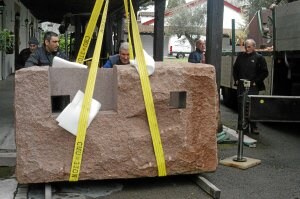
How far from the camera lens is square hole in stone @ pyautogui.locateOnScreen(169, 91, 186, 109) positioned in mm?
5434

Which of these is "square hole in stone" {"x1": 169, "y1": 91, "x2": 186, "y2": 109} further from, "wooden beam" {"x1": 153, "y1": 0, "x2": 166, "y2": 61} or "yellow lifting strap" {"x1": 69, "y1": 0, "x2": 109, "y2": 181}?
"wooden beam" {"x1": 153, "y1": 0, "x2": 166, "y2": 61}

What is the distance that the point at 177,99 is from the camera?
5477mm

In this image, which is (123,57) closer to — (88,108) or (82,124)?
(88,108)

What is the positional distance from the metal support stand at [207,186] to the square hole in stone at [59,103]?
1.67m

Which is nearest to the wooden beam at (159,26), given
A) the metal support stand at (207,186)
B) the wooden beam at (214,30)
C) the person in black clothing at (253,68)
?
the person in black clothing at (253,68)

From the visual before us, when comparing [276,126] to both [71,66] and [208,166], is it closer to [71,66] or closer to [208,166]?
[208,166]

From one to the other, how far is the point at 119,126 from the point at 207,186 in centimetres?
112

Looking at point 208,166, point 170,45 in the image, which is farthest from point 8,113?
point 170,45

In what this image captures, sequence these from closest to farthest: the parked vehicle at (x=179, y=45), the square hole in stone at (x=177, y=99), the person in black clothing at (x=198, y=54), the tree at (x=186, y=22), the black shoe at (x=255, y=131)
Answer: the square hole in stone at (x=177, y=99) → the black shoe at (x=255, y=131) → the person in black clothing at (x=198, y=54) → the tree at (x=186, y=22) → the parked vehicle at (x=179, y=45)

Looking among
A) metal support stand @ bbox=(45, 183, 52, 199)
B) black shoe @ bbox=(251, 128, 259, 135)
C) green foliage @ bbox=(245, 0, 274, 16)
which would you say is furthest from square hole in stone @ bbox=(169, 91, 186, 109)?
green foliage @ bbox=(245, 0, 274, 16)

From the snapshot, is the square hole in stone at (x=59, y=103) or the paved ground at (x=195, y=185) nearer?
the paved ground at (x=195, y=185)

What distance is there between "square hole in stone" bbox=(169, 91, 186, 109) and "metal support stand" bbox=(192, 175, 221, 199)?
855 mm

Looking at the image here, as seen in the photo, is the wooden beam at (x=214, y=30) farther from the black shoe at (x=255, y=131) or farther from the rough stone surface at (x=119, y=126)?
the rough stone surface at (x=119, y=126)

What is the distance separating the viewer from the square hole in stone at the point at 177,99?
214 inches
